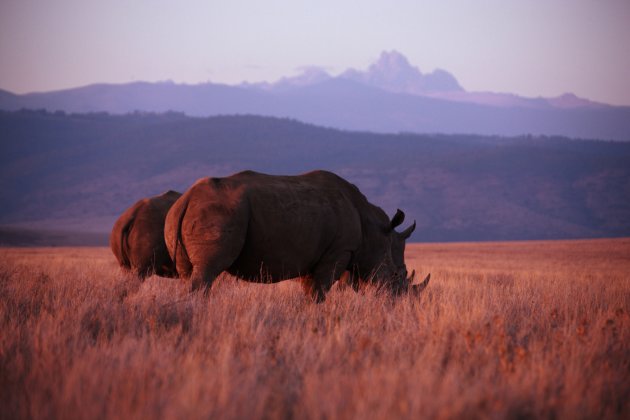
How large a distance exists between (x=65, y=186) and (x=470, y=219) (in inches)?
2196

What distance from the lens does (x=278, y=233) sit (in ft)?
24.1

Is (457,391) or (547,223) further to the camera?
(547,223)

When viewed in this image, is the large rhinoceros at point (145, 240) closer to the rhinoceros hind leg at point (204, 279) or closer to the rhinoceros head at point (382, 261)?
the rhinoceros hind leg at point (204, 279)

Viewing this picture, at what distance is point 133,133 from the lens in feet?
376

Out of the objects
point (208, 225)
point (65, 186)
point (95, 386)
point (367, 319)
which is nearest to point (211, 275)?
point (208, 225)

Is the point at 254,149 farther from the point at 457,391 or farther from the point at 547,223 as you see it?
the point at 457,391

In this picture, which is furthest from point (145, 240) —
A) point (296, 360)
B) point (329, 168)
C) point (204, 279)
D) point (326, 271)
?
point (329, 168)

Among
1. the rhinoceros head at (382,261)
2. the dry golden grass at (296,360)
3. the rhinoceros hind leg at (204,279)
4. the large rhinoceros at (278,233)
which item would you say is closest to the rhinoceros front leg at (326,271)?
the large rhinoceros at (278,233)

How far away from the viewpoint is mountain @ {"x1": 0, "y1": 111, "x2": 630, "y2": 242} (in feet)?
265

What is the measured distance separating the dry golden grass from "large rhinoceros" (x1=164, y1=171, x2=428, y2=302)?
0.42 meters

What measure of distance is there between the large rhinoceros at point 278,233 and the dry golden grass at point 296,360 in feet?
1.39

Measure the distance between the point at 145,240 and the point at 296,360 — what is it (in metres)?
5.94

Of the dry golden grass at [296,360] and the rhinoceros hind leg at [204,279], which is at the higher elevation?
the rhinoceros hind leg at [204,279]

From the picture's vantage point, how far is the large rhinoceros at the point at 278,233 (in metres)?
7.06
